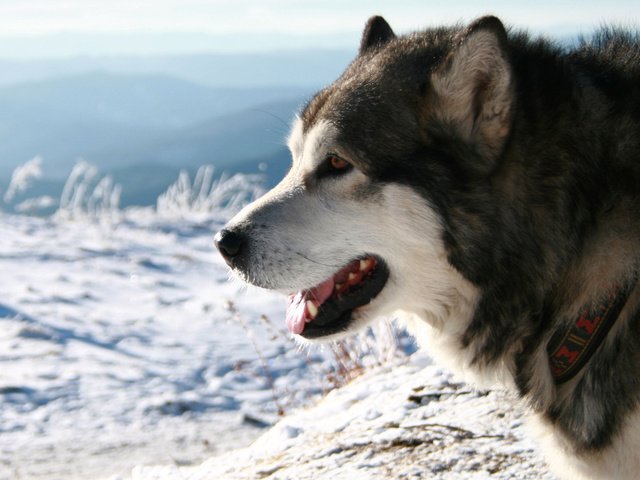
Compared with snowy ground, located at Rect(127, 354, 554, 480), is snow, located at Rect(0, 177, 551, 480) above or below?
below

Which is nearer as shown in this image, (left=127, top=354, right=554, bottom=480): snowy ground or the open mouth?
the open mouth

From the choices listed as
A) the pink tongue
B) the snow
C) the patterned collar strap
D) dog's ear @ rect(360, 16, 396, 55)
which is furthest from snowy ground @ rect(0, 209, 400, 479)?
→ the patterned collar strap

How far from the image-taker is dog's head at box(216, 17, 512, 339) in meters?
2.59

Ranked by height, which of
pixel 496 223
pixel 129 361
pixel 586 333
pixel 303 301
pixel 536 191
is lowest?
pixel 129 361

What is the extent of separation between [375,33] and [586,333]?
1.62 m

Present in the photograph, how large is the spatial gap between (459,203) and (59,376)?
217 inches

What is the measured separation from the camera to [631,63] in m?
2.72

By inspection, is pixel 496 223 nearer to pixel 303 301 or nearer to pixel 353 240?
pixel 353 240

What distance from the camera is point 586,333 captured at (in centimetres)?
251

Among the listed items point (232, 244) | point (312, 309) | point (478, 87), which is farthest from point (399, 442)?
point (478, 87)

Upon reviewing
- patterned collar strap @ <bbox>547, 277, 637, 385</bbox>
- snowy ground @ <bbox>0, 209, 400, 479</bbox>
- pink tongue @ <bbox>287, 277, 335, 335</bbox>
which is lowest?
snowy ground @ <bbox>0, 209, 400, 479</bbox>

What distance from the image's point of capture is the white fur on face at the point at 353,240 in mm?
2678

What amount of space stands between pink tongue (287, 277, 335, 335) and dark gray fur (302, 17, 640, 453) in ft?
1.66

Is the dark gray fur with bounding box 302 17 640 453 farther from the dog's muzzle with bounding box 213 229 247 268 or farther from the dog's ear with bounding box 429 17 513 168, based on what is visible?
the dog's muzzle with bounding box 213 229 247 268
